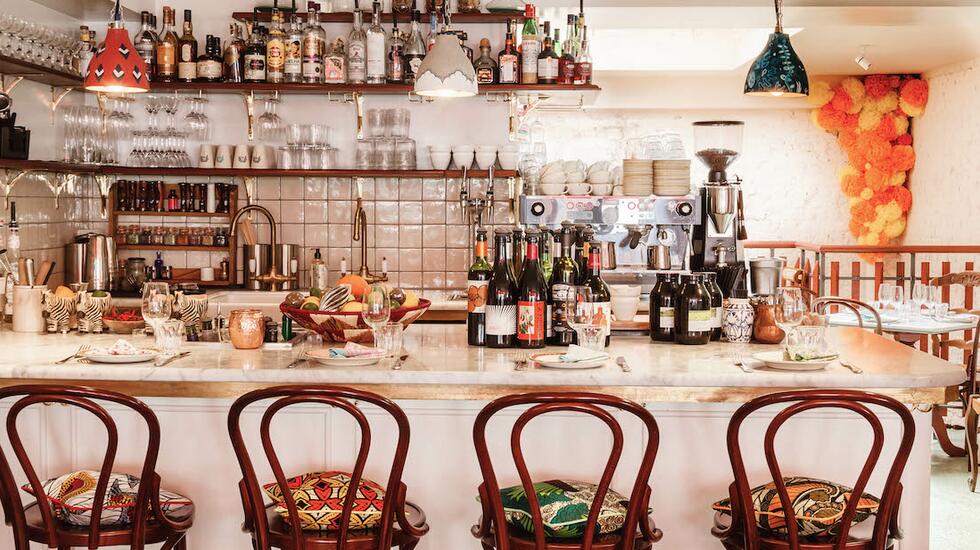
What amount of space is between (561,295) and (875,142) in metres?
7.59

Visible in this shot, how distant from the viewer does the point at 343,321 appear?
10.6ft

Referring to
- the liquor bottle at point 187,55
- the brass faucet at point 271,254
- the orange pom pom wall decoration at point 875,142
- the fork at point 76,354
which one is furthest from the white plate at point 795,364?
the orange pom pom wall decoration at point 875,142

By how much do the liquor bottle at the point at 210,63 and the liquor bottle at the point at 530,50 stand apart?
169 cm

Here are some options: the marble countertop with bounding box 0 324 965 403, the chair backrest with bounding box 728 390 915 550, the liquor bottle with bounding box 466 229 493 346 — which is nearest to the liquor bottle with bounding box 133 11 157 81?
the marble countertop with bounding box 0 324 965 403

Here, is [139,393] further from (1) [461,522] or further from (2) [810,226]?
(2) [810,226]

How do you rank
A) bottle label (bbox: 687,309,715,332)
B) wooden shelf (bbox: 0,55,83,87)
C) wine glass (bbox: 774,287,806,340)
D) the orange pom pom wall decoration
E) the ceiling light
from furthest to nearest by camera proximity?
1. the orange pom pom wall decoration
2. the ceiling light
3. wooden shelf (bbox: 0,55,83,87)
4. bottle label (bbox: 687,309,715,332)
5. wine glass (bbox: 774,287,806,340)

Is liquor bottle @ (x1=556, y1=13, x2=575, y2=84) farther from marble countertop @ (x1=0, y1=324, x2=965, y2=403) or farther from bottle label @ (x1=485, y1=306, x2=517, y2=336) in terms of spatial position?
marble countertop @ (x1=0, y1=324, x2=965, y2=403)

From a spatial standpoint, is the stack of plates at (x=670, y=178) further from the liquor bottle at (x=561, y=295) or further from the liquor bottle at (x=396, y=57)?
the liquor bottle at (x=561, y=295)

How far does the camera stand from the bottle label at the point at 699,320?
3.28 meters

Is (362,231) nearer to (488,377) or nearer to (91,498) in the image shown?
(488,377)

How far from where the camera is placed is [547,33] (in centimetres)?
561

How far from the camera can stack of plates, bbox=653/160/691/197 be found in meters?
5.89

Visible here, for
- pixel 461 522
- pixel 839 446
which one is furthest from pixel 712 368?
pixel 461 522

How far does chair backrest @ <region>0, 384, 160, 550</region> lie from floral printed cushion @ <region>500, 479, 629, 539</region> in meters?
0.91
